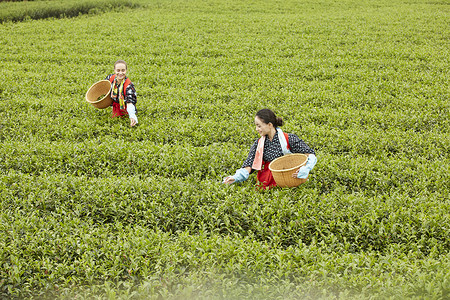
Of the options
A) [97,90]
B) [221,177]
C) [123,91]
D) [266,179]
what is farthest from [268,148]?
[97,90]

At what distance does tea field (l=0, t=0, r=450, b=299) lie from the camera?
12.6 ft

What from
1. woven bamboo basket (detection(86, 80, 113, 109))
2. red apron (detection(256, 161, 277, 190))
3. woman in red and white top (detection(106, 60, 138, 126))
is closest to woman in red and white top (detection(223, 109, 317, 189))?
red apron (detection(256, 161, 277, 190))

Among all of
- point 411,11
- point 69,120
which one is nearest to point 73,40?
point 69,120

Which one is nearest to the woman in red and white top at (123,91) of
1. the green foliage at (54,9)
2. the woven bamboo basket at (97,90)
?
the woven bamboo basket at (97,90)

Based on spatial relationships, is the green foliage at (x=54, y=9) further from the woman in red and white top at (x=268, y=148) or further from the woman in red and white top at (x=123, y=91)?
the woman in red and white top at (x=268, y=148)

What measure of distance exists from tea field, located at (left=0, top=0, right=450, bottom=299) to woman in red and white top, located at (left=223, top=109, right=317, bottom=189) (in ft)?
0.75

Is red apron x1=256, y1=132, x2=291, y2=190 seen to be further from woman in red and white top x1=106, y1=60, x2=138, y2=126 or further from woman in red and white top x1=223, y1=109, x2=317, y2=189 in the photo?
woman in red and white top x1=106, y1=60, x2=138, y2=126

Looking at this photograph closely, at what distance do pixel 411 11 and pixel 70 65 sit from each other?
2144 cm

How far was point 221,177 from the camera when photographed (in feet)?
20.1

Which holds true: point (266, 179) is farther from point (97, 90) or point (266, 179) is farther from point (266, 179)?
point (97, 90)

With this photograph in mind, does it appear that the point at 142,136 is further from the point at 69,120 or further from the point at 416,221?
the point at 416,221

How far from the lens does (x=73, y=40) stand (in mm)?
17797

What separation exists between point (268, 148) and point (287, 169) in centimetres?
62

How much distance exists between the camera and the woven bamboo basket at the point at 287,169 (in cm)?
521
